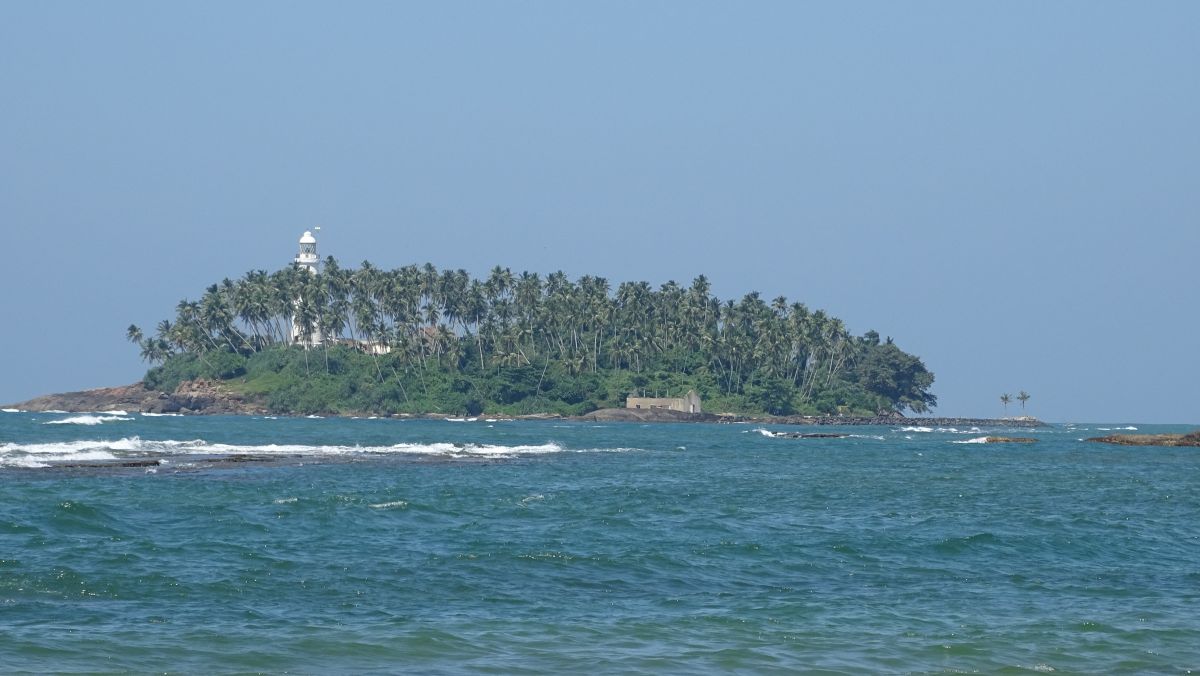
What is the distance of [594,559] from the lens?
25906 millimetres

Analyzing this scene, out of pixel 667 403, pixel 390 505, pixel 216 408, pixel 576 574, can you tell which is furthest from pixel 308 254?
pixel 576 574

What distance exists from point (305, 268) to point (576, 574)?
163427 millimetres

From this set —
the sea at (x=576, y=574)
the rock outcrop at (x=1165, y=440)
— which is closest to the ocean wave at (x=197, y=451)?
the sea at (x=576, y=574)

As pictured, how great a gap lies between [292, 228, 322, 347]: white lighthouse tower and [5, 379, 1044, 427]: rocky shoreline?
1243cm

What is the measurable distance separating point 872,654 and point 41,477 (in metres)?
32.0

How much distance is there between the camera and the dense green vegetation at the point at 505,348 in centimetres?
16662

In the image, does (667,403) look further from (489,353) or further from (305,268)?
(305,268)

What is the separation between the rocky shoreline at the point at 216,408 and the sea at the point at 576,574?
10883 cm

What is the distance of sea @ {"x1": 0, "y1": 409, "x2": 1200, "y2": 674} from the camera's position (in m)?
17.3

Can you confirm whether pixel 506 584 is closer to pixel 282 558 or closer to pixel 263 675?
pixel 282 558

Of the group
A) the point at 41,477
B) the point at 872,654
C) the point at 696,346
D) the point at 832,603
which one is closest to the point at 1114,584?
the point at 832,603

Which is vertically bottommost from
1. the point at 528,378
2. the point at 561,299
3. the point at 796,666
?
the point at 796,666

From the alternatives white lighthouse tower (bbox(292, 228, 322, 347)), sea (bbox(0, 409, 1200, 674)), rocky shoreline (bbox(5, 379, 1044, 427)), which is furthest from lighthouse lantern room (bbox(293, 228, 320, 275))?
sea (bbox(0, 409, 1200, 674))

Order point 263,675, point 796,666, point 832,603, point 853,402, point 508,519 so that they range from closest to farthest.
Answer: point 263,675 → point 796,666 → point 832,603 → point 508,519 → point 853,402
